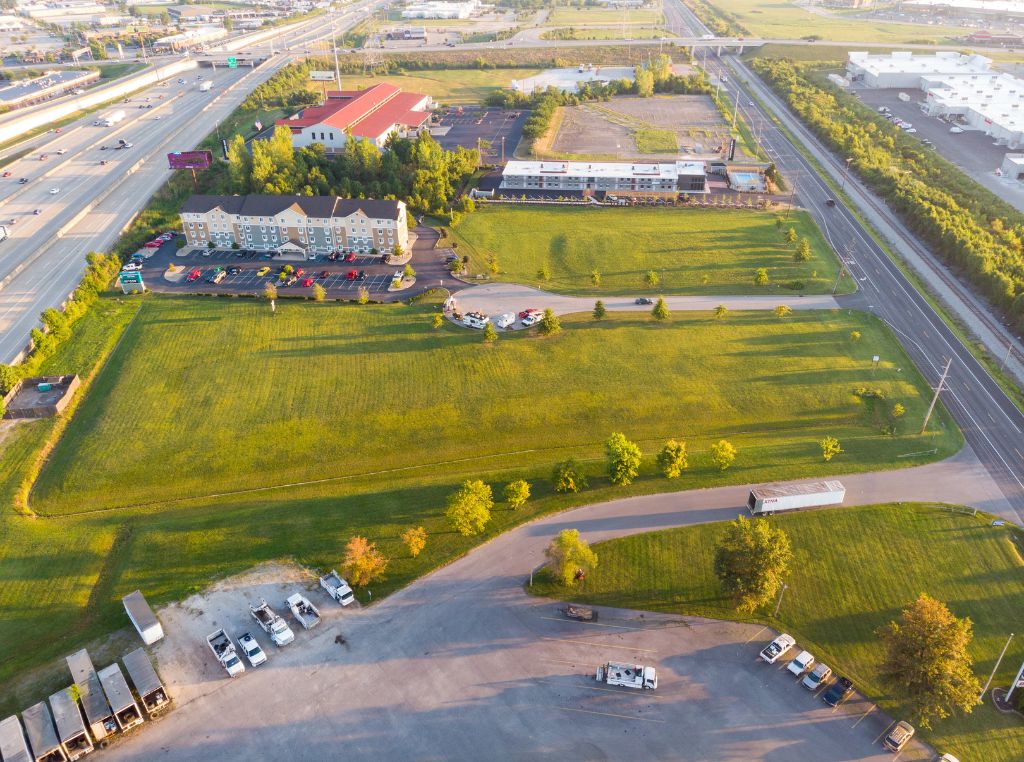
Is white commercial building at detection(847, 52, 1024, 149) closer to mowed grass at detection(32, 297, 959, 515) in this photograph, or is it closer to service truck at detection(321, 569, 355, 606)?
mowed grass at detection(32, 297, 959, 515)

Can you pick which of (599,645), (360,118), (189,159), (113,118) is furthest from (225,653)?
(113,118)

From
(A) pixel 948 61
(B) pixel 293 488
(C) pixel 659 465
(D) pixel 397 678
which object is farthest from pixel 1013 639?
(A) pixel 948 61

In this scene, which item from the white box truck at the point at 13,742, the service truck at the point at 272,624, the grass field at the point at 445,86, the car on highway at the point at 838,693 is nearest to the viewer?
the white box truck at the point at 13,742

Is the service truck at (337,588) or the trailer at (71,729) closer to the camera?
the trailer at (71,729)

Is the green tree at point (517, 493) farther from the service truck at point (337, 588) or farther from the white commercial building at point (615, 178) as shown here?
the white commercial building at point (615, 178)

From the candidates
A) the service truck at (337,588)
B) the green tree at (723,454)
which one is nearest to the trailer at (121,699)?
the service truck at (337,588)

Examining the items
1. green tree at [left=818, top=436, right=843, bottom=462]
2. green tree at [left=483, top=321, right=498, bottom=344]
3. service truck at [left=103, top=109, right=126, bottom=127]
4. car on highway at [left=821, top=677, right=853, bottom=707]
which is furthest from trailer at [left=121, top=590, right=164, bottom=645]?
service truck at [left=103, top=109, right=126, bottom=127]

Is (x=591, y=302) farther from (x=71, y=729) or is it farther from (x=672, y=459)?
(x=71, y=729)
